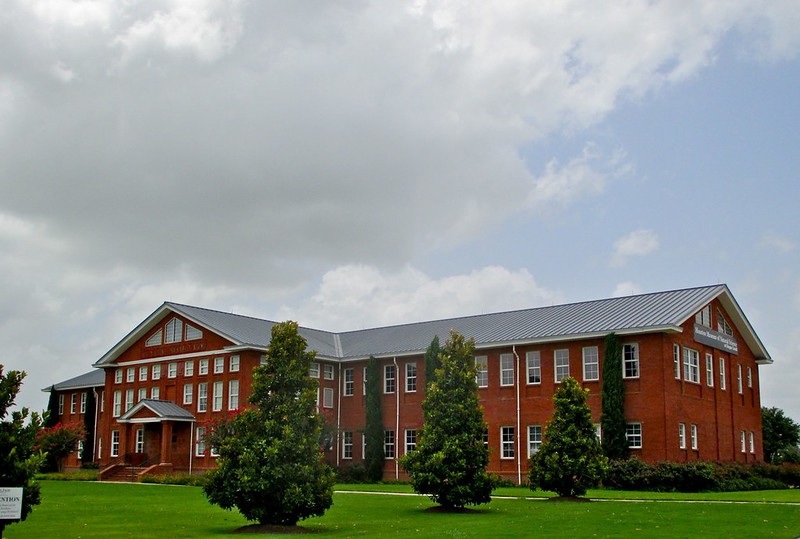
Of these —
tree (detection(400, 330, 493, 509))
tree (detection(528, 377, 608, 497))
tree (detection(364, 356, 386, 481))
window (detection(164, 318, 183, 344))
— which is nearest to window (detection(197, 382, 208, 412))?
window (detection(164, 318, 183, 344))

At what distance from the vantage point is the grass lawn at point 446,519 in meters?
18.8

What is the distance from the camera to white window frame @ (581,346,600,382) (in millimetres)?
39938

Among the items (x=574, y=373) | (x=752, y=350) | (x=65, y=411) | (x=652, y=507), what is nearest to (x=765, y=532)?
(x=652, y=507)

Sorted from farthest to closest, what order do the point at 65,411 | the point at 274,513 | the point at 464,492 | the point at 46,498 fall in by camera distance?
the point at 65,411 → the point at 46,498 → the point at 464,492 → the point at 274,513

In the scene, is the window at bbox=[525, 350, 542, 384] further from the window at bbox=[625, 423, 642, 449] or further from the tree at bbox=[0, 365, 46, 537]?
the tree at bbox=[0, 365, 46, 537]

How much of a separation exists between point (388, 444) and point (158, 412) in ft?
41.2

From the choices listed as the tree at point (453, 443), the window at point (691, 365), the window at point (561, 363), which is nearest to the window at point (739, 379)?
the window at point (691, 365)

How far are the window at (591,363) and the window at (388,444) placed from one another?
38.3ft

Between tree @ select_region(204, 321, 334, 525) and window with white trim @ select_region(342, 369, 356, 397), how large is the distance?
2832cm

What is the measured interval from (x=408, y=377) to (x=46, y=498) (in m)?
20.1

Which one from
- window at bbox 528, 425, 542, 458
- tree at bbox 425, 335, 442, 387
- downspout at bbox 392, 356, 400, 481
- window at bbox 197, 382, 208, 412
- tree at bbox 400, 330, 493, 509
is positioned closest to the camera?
tree at bbox 400, 330, 493, 509

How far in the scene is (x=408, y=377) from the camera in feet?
153

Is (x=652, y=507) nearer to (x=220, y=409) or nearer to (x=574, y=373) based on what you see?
(x=574, y=373)

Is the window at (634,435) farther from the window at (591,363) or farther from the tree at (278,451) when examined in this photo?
the tree at (278,451)
